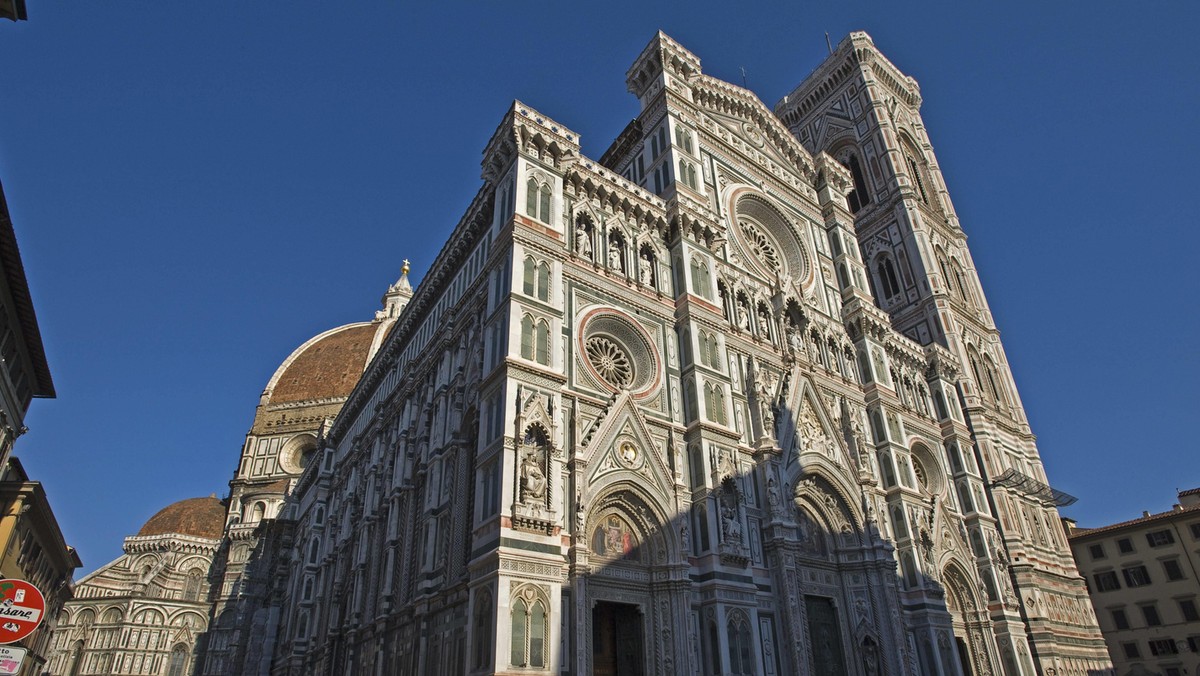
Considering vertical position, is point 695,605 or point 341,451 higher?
point 341,451

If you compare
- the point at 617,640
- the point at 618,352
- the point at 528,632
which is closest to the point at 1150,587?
the point at 618,352

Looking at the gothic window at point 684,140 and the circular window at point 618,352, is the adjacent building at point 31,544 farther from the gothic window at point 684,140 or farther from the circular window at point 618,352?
the gothic window at point 684,140

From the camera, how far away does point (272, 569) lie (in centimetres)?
4916

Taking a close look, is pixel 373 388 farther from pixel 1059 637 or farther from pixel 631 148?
pixel 1059 637

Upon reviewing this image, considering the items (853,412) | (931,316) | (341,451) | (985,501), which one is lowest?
(985,501)

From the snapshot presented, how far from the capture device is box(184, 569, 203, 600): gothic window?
57.1 metres

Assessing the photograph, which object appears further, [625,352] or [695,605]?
[625,352]

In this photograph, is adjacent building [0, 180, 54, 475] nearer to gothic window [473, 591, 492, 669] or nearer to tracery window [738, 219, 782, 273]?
gothic window [473, 591, 492, 669]

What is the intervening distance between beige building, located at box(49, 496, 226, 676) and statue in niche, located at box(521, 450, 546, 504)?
47767mm

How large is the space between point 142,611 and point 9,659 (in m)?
53.2

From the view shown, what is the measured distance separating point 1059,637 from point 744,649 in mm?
22912

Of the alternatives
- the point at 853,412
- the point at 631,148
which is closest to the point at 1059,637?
the point at 853,412

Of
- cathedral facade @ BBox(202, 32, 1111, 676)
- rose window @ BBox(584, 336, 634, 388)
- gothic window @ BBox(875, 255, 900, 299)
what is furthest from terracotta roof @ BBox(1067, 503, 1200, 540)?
rose window @ BBox(584, 336, 634, 388)

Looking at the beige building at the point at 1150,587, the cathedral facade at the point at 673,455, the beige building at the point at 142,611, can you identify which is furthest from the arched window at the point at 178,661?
the beige building at the point at 1150,587
